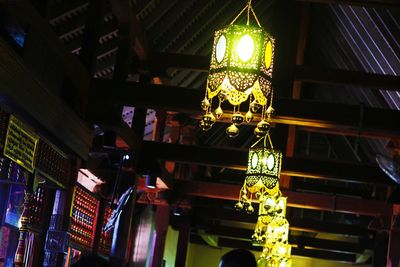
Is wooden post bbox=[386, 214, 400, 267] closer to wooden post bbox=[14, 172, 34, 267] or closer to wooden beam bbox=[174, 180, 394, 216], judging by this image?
wooden beam bbox=[174, 180, 394, 216]

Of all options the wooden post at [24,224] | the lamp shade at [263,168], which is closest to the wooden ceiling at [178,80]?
the wooden post at [24,224]

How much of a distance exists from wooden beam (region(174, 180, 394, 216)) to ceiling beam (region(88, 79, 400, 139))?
4.34 m

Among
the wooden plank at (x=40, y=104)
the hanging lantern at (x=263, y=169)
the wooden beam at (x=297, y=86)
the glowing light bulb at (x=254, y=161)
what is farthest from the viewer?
the wooden beam at (x=297, y=86)

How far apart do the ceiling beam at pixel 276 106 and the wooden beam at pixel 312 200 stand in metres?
4.34

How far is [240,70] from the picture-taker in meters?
5.98

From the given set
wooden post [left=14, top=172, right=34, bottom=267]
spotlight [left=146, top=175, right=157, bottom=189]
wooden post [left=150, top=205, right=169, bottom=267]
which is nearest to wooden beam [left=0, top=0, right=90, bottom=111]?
wooden post [left=14, top=172, right=34, bottom=267]

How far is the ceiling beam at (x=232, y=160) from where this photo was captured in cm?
1032

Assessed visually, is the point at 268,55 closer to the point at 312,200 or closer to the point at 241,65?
the point at 241,65

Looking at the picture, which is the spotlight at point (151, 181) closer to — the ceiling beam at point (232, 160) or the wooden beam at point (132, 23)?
the ceiling beam at point (232, 160)

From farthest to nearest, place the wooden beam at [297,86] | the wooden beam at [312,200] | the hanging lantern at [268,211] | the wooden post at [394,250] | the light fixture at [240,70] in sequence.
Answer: the wooden beam at [297,86] < the wooden post at [394,250] < the wooden beam at [312,200] < the hanging lantern at [268,211] < the light fixture at [240,70]

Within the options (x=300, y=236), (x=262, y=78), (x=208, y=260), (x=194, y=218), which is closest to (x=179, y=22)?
(x=262, y=78)

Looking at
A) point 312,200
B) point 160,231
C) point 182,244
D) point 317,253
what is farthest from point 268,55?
point 317,253

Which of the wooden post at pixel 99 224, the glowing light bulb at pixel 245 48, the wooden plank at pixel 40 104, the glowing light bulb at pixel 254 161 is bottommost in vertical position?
the wooden post at pixel 99 224

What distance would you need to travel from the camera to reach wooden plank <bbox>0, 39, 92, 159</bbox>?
5880 mm
